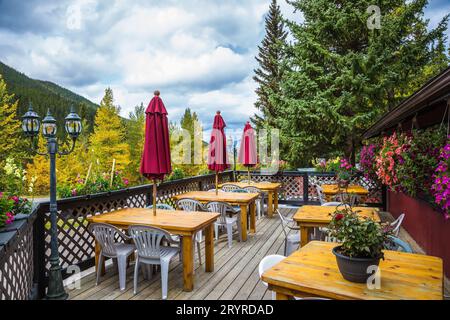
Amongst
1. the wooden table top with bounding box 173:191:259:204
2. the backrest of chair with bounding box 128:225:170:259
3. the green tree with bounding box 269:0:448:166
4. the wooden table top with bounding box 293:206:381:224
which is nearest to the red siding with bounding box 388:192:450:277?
the wooden table top with bounding box 293:206:381:224

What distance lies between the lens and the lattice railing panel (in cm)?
233

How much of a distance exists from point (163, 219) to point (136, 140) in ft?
99.3

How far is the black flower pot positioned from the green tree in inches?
380

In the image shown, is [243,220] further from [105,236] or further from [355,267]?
[355,267]

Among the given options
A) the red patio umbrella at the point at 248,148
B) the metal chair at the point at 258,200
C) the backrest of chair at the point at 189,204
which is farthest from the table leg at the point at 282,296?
the red patio umbrella at the point at 248,148

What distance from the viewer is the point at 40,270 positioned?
3.36 meters

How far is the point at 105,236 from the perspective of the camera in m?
3.49

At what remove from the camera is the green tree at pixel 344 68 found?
34.9ft

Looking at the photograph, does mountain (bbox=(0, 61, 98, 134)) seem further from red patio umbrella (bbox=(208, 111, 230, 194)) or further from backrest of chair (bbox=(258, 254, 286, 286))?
backrest of chair (bbox=(258, 254, 286, 286))

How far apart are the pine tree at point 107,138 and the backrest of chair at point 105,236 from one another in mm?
24670

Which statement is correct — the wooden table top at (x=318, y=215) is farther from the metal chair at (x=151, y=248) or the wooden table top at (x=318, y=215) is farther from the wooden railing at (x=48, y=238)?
the wooden railing at (x=48, y=238)

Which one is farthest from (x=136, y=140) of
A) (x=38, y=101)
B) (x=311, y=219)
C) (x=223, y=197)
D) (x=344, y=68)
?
(x=311, y=219)
